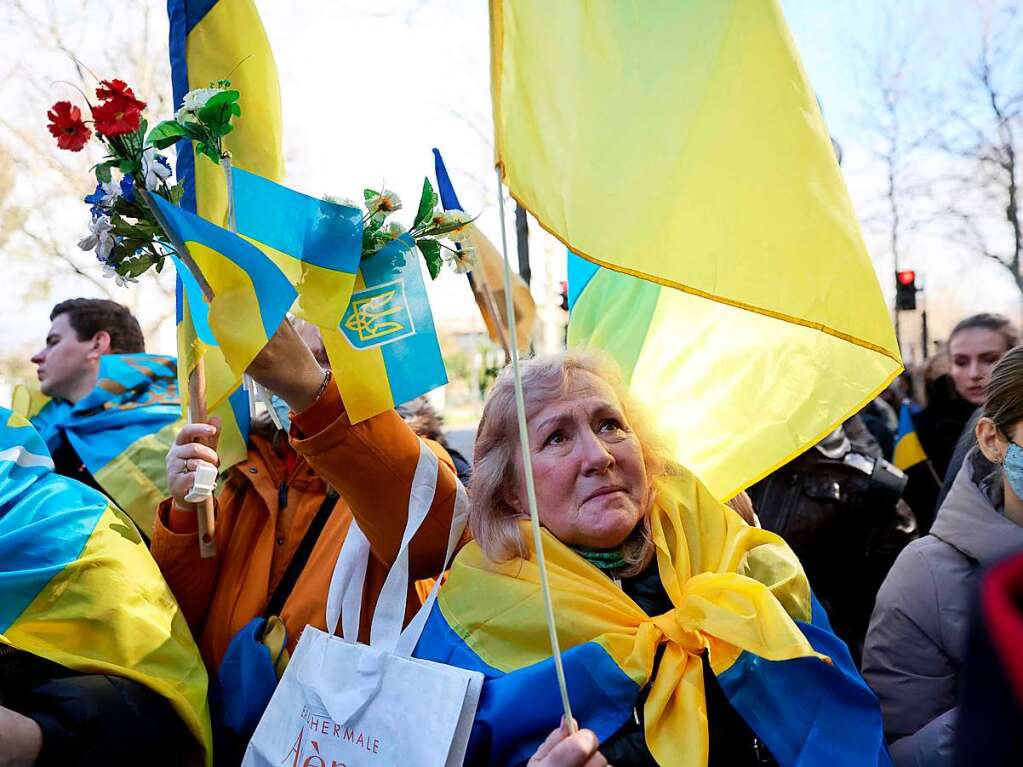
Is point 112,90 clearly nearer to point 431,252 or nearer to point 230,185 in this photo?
point 230,185

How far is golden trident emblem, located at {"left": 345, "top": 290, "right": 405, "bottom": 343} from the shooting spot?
2.16 metres

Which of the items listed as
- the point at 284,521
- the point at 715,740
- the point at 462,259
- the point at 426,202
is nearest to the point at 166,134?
the point at 426,202

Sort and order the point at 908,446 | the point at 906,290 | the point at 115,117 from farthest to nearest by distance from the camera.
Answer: the point at 906,290
the point at 908,446
the point at 115,117

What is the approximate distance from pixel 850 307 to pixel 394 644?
1249 mm

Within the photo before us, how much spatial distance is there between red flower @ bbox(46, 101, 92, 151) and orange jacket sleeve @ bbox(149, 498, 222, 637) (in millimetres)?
1053

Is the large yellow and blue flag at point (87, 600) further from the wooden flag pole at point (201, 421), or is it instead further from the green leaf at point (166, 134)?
the green leaf at point (166, 134)

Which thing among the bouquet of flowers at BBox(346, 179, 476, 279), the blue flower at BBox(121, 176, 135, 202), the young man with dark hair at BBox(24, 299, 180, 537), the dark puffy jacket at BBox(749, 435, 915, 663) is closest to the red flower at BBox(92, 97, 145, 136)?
the blue flower at BBox(121, 176, 135, 202)

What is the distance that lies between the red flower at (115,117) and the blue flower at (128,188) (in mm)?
107

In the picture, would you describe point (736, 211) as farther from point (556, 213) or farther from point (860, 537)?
point (860, 537)

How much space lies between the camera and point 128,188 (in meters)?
1.95

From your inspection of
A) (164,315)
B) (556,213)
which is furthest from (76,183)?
(556,213)

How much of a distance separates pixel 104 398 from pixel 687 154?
294 centimetres

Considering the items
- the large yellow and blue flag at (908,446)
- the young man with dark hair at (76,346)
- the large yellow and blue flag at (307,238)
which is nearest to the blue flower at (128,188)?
the large yellow and blue flag at (307,238)

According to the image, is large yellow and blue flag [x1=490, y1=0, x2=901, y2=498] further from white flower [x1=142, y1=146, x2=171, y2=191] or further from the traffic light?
the traffic light
